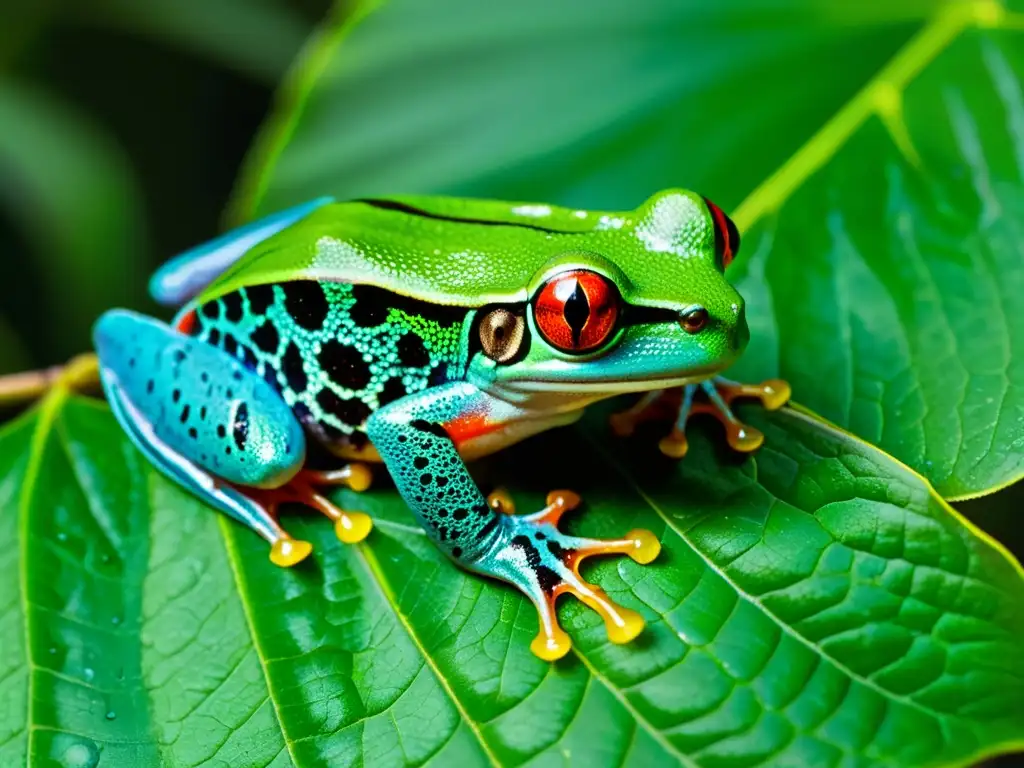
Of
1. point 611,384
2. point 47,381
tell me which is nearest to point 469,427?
point 611,384

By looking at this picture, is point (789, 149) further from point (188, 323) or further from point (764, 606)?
point (188, 323)

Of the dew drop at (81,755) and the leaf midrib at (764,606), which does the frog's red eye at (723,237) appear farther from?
the dew drop at (81,755)

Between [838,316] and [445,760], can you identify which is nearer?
[445,760]

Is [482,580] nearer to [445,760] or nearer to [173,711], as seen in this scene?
[445,760]

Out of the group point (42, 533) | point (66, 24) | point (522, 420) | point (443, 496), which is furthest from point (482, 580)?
point (66, 24)

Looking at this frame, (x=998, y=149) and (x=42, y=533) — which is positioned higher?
(x=998, y=149)

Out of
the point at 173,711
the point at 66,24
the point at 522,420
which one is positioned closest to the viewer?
the point at 173,711
